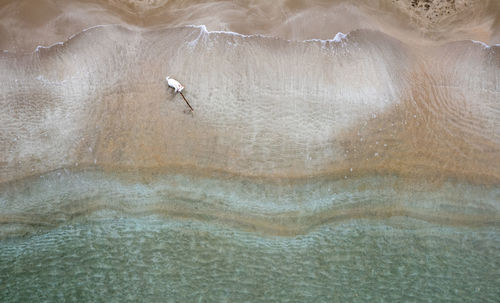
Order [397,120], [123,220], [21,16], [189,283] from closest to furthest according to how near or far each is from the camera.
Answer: [189,283], [123,220], [397,120], [21,16]

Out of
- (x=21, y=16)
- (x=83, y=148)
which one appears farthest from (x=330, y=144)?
(x=21, y=16)

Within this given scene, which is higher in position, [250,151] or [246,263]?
[250,151]

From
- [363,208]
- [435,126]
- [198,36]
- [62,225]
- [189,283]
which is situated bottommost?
[189,283]

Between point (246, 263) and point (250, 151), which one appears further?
point (250, 151)

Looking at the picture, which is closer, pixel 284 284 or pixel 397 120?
pixel 284 284

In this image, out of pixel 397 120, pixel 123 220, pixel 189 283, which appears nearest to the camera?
pixel 189 283

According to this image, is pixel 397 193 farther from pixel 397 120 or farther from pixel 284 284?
pixel 284 284

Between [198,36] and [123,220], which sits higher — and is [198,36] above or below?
above
